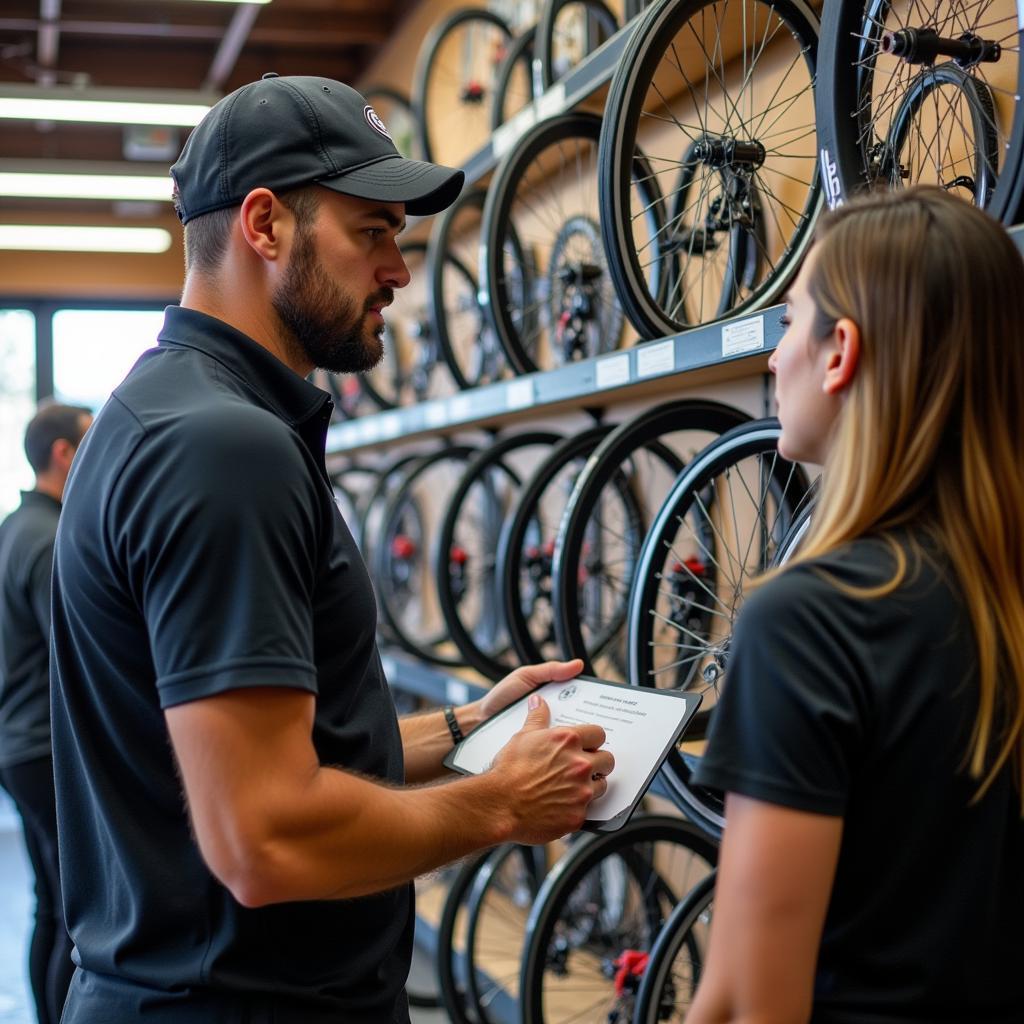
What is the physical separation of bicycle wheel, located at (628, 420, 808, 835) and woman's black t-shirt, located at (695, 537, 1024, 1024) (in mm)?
783

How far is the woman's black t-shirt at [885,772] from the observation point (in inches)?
39.4

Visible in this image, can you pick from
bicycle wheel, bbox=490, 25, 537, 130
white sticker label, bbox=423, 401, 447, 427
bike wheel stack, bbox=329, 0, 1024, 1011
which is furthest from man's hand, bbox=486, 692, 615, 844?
bicycle wheel, bbox=490, 25, 537, 130

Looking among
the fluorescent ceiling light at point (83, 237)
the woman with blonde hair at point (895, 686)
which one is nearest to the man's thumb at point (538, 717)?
the woman with blonde hair at point (895, 686)

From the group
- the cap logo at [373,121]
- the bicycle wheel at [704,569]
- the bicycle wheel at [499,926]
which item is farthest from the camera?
the bicycle wheel at [499,926]

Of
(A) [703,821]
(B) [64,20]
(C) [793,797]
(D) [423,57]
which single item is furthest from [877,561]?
(B) [64,20]

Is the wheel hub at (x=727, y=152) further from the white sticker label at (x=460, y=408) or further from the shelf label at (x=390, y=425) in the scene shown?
the shelf label at (x=390, y=425)

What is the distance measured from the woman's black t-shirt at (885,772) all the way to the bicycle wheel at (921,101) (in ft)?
2.37

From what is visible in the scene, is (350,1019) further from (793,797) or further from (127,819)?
(793,797)

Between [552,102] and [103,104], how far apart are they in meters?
3.11

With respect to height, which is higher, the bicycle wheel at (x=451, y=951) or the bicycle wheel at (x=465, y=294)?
the bicycle wheel at (x=465, y=294)

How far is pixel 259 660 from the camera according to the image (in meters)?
1.19

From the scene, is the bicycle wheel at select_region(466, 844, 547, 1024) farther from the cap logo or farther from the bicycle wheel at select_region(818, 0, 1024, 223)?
the cap logo

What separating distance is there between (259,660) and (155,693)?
0.22 meters

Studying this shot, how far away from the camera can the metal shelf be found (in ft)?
6.68
